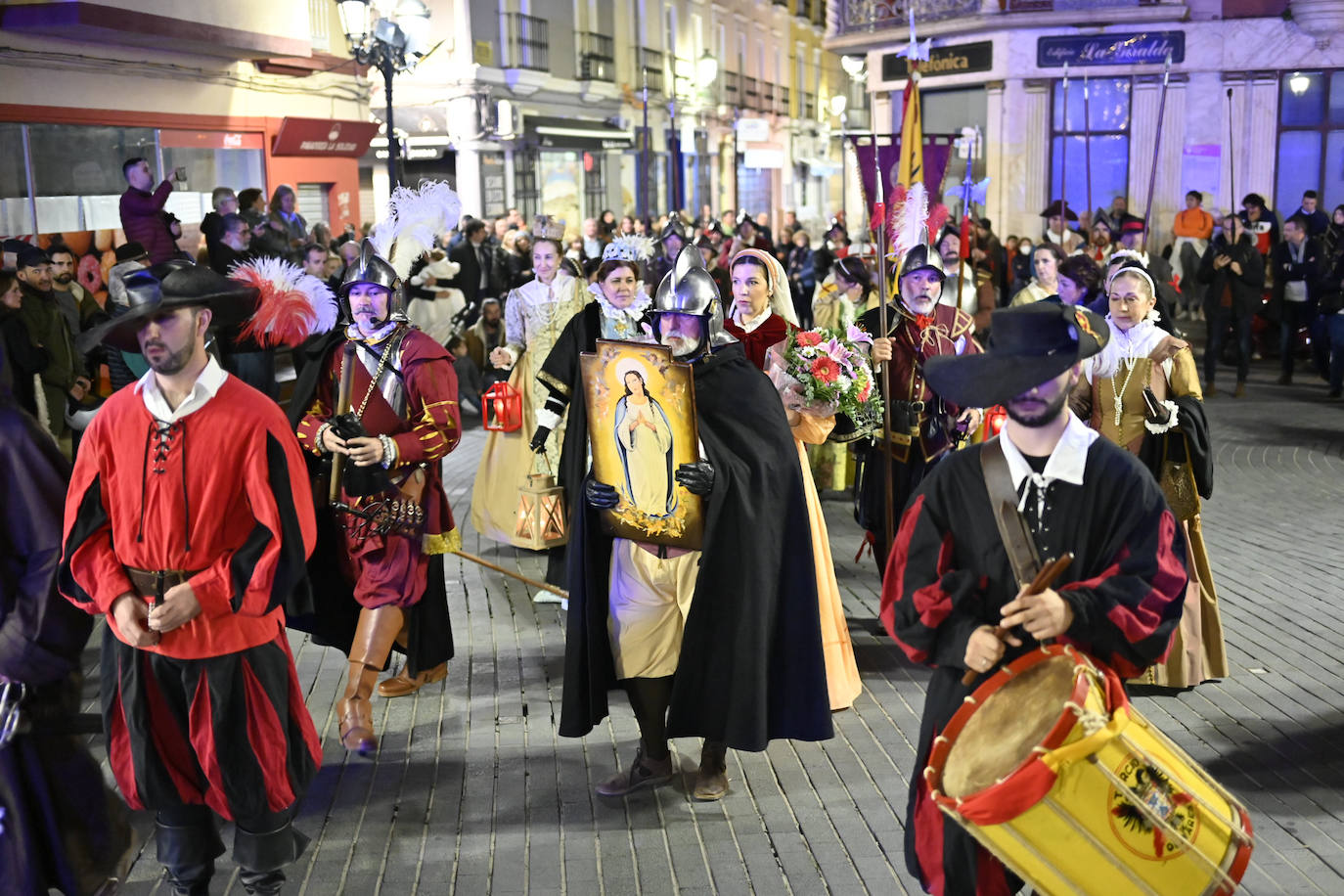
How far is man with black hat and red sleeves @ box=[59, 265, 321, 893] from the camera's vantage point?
4.05m

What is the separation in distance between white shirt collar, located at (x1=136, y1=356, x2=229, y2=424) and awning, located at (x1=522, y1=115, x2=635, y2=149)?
25752mm

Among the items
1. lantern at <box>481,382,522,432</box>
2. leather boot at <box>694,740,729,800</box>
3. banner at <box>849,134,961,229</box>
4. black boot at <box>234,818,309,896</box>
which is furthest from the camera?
lantern at <box>481,382,522,432</box>

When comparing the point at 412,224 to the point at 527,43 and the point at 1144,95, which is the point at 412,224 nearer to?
the point at 1144,95

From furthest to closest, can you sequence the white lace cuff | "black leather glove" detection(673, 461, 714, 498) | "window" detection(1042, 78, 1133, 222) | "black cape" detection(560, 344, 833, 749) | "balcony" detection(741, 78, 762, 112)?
1. "balcony" detection(741, 78, 762, 112)
2. "window" detection(1042, 78, 1133, 222)
3. the white lace cuff
4. "black cape" detection(560, 344, 833, 749)
5. "black leather glove" detection(673, 461, 714, 498)

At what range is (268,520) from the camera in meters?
4.09

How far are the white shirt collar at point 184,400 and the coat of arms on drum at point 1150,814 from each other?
266cm

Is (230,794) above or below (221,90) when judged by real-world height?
below

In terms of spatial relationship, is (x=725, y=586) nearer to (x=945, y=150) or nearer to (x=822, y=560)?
(x=822, y=560)

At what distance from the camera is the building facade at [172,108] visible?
14391 mm

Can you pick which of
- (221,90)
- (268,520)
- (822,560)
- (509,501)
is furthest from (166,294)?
(221,90)

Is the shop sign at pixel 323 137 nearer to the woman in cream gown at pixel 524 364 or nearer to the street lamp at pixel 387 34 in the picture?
the street lamp at pixel 387 34

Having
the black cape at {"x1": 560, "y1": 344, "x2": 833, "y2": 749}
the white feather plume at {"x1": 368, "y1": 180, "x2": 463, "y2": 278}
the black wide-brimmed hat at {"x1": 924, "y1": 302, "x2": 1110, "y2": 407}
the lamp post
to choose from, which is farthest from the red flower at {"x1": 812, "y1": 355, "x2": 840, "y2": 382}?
the lamp post

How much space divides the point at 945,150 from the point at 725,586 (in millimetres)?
4067

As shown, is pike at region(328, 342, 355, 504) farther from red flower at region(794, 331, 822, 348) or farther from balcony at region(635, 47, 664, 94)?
balcony at region(635, 47, 664, 94)
